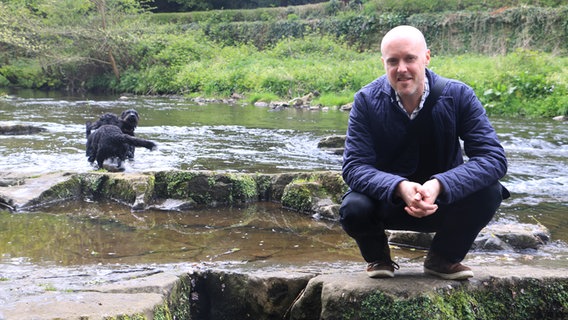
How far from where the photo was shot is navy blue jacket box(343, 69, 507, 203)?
3137mm

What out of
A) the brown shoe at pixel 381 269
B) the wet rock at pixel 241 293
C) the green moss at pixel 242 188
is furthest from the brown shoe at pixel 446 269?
the green moss at pixel 242 188

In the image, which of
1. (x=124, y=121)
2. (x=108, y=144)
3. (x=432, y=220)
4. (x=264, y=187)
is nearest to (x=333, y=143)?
(x=124, y=121)

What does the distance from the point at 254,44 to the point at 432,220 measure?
38847mm

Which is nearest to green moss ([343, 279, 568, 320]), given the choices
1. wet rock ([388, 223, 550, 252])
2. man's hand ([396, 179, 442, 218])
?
man's hand ([396, 179, 442, 218])

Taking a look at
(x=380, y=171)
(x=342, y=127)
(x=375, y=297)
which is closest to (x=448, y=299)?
(x=375, y=297)

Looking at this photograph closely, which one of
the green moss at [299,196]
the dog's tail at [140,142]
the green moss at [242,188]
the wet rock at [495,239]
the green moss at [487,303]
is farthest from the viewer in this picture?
the dog's tail at [140,142]

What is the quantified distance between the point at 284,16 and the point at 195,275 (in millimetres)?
41656

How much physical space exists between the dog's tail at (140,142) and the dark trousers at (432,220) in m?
4.79

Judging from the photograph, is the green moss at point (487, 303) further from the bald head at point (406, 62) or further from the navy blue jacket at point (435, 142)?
the bald head at point (406, 62)

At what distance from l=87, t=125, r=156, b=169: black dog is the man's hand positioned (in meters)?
5.67

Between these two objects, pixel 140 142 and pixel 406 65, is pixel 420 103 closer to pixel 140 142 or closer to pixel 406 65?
pixel 406 65

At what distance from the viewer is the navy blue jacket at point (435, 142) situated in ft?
10.3

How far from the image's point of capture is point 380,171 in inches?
129

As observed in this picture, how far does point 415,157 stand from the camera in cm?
334
